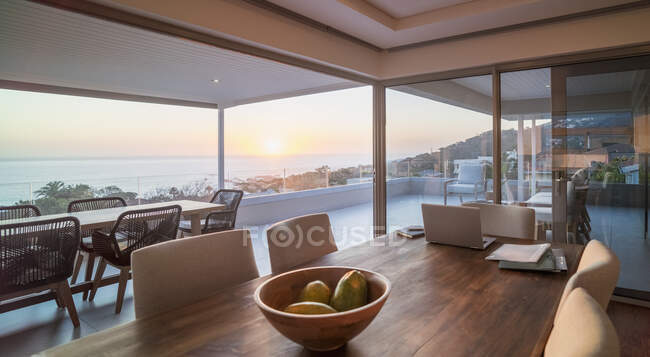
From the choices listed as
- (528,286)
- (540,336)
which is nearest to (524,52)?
(528,286)

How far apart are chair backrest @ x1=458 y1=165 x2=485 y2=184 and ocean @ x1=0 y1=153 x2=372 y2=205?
44.9 inches

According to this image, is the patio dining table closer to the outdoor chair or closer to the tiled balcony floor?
the tiled balcony floor

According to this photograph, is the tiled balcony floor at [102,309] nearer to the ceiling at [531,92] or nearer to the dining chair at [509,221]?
the ceiling at [531,92]

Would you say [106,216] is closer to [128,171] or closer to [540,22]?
[128,171]

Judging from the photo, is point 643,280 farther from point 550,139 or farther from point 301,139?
point 301,139

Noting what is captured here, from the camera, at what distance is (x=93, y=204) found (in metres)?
3.98

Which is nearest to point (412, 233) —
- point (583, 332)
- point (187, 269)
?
point (187, 269)

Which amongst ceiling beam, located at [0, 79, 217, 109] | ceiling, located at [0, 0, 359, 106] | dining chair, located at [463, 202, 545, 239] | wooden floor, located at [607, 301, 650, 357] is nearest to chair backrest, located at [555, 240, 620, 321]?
dining chair, located at [463, 202, 545, 239]

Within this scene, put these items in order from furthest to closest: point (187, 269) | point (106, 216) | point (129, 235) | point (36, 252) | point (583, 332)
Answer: point (106, 216)
point (129, 235)
point (36, 252)
point (187, 269)
point (583, 332)

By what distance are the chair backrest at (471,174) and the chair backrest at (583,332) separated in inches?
119

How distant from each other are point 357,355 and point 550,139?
10.2 ft

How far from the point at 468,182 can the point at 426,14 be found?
1.64 meters

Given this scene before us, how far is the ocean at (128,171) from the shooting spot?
488 centimetres

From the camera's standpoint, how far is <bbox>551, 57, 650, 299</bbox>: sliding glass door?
9.55 ft
